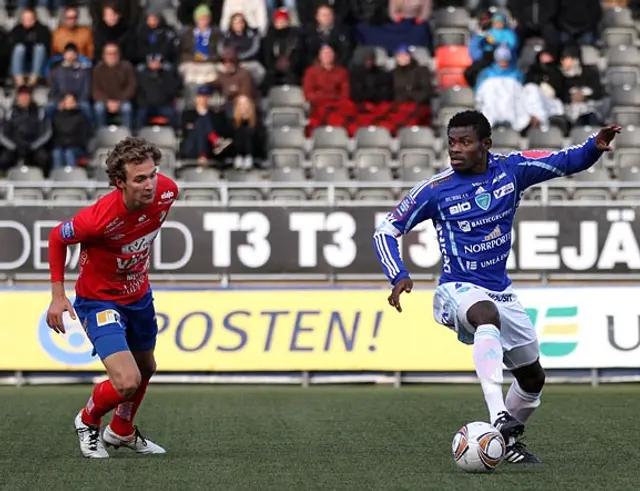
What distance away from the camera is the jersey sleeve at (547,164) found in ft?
28.3

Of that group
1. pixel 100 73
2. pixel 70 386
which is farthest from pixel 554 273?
pixel 100 73

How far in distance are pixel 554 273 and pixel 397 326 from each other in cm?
179

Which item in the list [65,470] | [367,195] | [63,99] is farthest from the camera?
[63,99]

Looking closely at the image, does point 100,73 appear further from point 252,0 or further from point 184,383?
point 184,383

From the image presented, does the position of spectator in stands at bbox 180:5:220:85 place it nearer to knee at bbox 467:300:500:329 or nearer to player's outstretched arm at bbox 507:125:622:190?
player's outstretched arm at bbox 507:125:622:190

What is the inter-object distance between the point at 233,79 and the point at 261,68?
3.08 ft

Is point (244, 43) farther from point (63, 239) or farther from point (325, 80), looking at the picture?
point (63, 239)

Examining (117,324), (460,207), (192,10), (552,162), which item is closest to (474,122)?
(460,207)

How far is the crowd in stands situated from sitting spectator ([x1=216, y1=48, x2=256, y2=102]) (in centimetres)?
2

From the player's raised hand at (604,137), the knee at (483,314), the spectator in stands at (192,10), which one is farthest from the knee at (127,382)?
the spectator in stands at (192,10)

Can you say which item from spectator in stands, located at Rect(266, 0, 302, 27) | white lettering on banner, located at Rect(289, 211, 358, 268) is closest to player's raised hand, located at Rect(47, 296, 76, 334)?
white lettering on banner, located at Rect(289, 211, 358, 268)

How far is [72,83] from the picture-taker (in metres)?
19.2

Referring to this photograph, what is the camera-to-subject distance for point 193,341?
15305 mm

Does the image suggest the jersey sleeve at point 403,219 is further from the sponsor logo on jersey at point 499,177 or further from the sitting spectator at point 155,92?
the sitting spectator at point 155,92
